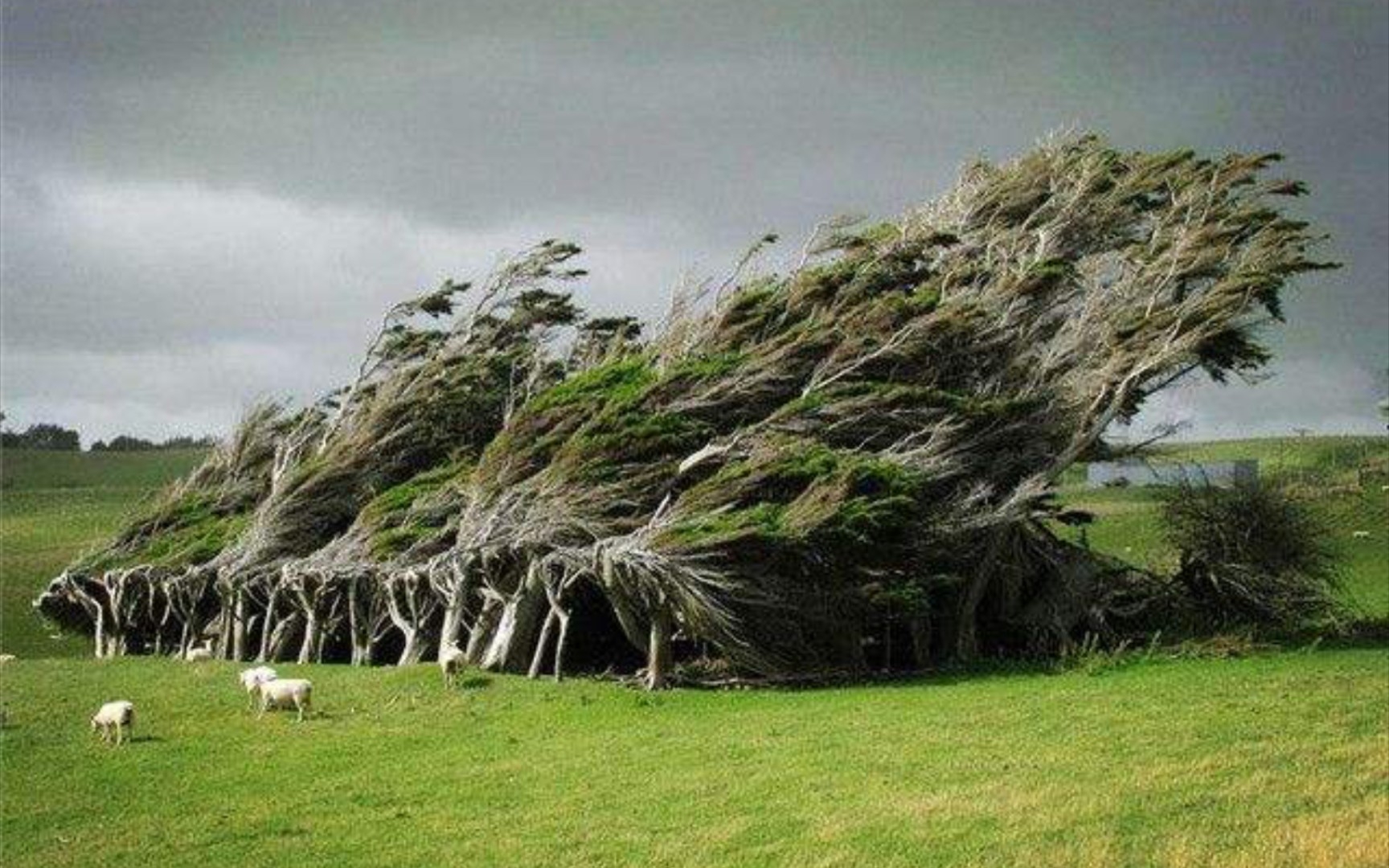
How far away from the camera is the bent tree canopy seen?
2617cm

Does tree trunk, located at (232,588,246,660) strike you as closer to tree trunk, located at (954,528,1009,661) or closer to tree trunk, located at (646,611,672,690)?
tree trunk, located at (646,611,672,690)

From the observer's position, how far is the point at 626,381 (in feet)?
98.6

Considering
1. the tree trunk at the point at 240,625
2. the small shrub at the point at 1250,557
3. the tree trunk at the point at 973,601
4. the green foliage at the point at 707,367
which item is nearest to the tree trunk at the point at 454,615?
the green foliage at the point at 707,367

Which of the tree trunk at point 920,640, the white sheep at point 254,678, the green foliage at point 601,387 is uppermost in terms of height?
the green foliage at point 601,387

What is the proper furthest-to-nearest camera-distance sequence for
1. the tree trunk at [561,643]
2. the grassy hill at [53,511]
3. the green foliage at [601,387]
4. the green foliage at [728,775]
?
1. the grassy hill at [53,511]
2. the green foliage at [601,387]
3. the tree trunk at [561,643]
4. the green foliage at [728,775]

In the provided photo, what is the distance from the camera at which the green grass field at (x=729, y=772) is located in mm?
13109

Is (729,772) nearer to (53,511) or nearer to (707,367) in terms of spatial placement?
(707,367)

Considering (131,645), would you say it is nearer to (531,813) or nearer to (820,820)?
(531,813)

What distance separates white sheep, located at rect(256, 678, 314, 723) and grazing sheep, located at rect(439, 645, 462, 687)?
350 cm

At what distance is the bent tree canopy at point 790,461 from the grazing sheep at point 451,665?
226 cm

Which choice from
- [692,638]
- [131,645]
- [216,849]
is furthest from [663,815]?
[131,645]

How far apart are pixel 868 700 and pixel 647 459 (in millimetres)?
7988

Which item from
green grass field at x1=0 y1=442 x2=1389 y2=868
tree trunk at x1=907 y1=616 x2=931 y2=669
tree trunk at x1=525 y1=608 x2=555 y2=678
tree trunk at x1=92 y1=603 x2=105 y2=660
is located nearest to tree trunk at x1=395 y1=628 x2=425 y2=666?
green grass field at x1=0 y1=442 x2=1389 y2=868

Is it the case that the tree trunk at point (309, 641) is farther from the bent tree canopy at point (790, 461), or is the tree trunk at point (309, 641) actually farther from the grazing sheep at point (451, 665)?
the grazing sheep at point (451, 665)
